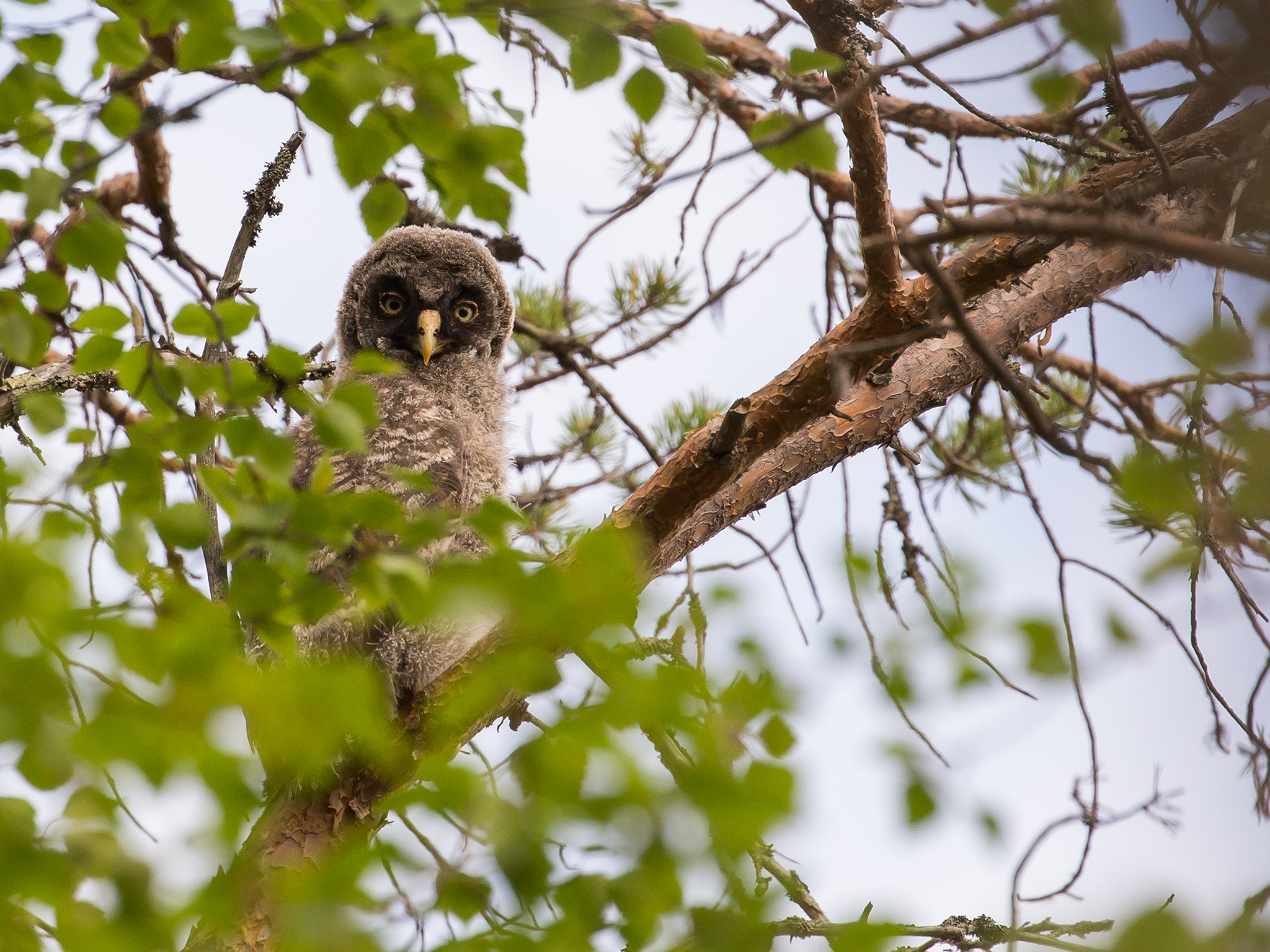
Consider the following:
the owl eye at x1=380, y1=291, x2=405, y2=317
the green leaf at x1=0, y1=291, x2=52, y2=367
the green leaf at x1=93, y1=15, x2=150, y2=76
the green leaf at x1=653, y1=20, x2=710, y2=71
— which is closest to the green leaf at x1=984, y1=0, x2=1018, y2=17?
the green leaf at x1=653, y1=20, x2=710, y2=71

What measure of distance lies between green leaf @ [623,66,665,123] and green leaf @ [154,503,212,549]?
778 mm

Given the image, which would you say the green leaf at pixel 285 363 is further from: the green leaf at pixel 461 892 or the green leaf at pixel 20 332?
the green leaf at pixel 461 892

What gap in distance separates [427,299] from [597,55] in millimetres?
2665

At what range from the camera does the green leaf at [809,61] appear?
119 cm

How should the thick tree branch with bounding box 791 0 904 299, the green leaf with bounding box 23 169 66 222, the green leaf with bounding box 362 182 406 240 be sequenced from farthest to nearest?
the thick tree branch with bounding box 791 0 904 299
the green leaf with bounding box 362 182 406 240
the green leaf with bounding box 23 169 66 222

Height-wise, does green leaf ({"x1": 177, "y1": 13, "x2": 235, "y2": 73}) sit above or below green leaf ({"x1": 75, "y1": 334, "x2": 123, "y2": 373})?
above

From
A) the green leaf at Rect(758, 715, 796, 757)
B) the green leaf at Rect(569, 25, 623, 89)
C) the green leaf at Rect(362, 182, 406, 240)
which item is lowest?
the green leaf at Rect(758, 715, 796, 757)

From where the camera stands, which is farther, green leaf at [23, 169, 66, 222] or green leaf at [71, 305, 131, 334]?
green leaf at [71, 305, 131, 334]

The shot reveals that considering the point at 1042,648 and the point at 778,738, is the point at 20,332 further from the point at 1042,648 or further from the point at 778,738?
the point at 1042,648

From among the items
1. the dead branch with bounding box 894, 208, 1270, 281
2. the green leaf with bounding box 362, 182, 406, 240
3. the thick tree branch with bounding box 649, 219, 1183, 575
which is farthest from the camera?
the thick tree branch with bounding box 649, 219, 1183, 575

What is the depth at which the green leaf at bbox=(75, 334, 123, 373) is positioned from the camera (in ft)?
4.78

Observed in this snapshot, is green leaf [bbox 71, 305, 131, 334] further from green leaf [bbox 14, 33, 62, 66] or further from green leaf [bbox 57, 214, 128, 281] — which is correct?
green leaf [bbox 14, 33, 62, 66]

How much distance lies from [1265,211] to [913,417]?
0.93m

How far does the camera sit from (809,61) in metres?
1.20
